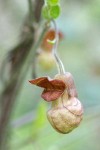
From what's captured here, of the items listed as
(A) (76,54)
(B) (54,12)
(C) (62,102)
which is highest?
(B) (54,12)

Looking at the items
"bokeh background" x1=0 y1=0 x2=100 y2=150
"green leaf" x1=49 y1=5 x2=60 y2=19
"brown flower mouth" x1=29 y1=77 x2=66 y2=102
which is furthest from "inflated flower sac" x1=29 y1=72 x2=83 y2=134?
"bokeh background" x1=0 y1=0 x2=100 y2=150

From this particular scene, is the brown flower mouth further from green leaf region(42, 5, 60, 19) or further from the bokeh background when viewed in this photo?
the bokeh background

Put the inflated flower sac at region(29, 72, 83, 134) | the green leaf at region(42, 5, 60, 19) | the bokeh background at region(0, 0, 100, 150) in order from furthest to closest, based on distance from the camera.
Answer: the bokeh background at region(0, 0, 100, 150) < the green leaf at region(42, 5, 60, 19) < the inflated flower sac at region(29, 72, 83, 134)

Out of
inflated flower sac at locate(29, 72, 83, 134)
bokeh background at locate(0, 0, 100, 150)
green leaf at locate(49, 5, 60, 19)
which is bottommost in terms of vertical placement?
bokeh background at locate(0, 0, 100, 150)

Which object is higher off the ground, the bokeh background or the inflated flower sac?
the inflated flower sac

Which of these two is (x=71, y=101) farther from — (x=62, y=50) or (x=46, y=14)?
(x=62, y=50)

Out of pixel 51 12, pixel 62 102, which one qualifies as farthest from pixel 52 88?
pixel 51 12

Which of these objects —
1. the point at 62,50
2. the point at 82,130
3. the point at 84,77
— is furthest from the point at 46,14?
the point at 62,50

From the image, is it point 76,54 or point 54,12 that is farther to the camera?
point 76,54

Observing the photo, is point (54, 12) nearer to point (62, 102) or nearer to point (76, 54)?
point (62, 102)
